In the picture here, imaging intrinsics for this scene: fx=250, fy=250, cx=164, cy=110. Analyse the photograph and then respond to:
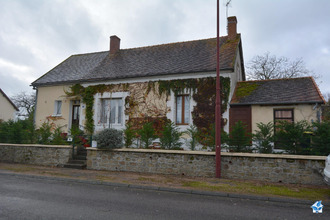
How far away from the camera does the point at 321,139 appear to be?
859 cm

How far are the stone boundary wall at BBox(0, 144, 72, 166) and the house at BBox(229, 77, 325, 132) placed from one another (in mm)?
8767

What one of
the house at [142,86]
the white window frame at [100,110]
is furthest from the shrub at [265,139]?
the white window frame at [100,110]

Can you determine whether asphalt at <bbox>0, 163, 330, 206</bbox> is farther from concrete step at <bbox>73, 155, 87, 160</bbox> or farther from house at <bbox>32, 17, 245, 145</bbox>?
house at <bbox>32, 17, 245, 145</bbox>

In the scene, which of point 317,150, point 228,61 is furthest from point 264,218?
point 228,61

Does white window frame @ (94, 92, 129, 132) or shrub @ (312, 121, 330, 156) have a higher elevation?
white window frame @ (94, 92, 129, 132)

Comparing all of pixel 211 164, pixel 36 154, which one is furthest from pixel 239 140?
pixel 36 154

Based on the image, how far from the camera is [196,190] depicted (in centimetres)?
744

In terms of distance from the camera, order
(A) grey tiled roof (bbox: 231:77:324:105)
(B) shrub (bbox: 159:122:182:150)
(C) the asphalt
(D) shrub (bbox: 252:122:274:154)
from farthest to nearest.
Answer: (A) grey tiled roof (bbox: 231:77:324:105) < (B) shrub (bbox: 159:122:182:150) < (D) shrub (bbox: 252:122:274:154) < (C) the asphalt

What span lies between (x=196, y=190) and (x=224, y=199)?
934 mm

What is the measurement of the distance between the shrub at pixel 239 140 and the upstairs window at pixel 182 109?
459 cm

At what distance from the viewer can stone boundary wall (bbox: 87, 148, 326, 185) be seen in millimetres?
8523

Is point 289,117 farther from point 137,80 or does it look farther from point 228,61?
point 137,80

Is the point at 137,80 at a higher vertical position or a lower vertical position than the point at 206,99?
higher

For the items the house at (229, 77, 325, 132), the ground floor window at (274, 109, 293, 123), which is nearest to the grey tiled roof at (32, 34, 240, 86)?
the house at (229, 77, 325, 132)
